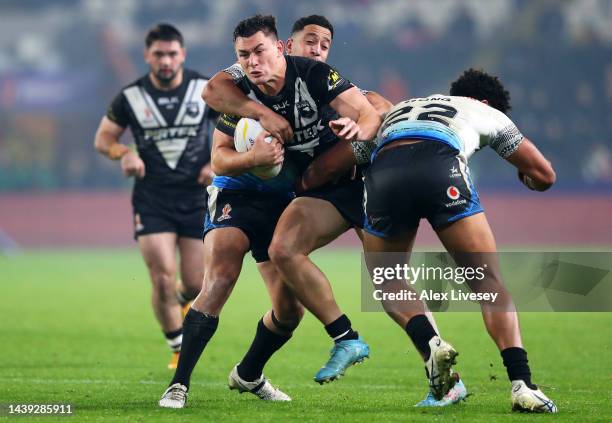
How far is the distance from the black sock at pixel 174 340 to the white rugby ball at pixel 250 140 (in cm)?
319

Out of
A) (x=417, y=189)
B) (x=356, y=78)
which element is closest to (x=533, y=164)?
(x=417, y=189)

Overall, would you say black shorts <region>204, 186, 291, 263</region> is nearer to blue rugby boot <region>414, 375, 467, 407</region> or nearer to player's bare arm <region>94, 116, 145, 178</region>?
blue rugby boot <region>414, 375, 467, 407</region>

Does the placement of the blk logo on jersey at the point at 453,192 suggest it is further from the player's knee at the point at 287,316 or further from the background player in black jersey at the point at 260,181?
the player's knee at the point at 287,316

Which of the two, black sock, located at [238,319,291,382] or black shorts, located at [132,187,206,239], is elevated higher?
black shorts, located at [132,187,206,239]

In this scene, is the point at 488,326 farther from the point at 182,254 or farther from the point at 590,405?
the point at 182,254

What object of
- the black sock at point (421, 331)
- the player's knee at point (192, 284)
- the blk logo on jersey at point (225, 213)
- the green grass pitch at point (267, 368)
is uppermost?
the blk logo on jersey at point (225, 213)

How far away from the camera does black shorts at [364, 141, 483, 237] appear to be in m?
5.90

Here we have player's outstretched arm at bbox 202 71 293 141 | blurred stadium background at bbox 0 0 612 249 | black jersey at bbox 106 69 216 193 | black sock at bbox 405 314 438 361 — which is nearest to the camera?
black sock at bbox 405 314 438 361

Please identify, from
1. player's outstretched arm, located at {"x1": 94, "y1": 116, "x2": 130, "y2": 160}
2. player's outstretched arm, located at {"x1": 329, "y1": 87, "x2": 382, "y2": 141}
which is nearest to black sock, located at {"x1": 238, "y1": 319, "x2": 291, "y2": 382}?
player's outstretched arm, located at {"x1": 329, "y1": 87, "x2": 382, "y2": 141}

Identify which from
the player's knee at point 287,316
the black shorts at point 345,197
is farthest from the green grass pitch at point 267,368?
the black shorts at point 345,197

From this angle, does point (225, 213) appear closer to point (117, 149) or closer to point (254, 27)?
point (254, 27)

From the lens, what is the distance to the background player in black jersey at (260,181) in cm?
636

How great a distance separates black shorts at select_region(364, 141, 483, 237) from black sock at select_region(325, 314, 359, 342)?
0.58 meters

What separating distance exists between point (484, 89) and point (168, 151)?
154 inches
